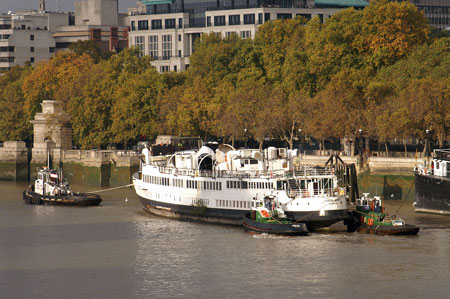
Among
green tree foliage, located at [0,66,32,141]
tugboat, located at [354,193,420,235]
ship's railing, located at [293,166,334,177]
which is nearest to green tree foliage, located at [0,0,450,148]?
green tree foliage, located at [0,66,32,141]

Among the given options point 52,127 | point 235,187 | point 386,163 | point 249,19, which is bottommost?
point 235,187

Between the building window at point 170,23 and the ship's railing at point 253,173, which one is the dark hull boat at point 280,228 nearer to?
the ship's railing at point 253,173

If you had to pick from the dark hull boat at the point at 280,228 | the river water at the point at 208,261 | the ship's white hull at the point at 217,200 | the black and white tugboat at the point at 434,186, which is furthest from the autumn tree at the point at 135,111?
the dark hull boat at the point at 280,228

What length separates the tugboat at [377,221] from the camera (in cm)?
9188

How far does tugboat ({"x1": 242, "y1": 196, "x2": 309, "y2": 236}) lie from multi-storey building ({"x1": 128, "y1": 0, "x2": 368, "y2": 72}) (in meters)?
85.0

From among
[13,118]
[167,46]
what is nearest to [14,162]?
[13,118]

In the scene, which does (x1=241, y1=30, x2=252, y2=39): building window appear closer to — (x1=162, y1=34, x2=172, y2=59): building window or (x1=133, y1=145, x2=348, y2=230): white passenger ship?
(x1=162, y1=34, x2=172, y2=59): building window

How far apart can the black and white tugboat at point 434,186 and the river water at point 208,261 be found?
5.32 ft

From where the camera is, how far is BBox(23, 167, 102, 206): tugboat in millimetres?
117125

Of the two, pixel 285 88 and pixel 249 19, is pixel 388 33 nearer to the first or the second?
pixel 285 88

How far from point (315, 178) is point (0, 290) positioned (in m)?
30.8

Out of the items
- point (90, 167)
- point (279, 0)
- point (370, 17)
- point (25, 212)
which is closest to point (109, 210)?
point (25, 212)

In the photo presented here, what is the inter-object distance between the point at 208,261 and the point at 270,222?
11.0 metres

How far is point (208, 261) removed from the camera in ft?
273
